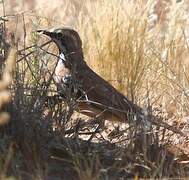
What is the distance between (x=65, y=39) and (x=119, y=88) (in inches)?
47.3

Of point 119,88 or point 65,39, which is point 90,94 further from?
point 119,88

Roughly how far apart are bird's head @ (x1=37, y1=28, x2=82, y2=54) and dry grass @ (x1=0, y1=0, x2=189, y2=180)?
0.15 metres

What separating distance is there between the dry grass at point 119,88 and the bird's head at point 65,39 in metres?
0.15

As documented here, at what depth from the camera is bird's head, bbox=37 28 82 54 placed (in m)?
6.59

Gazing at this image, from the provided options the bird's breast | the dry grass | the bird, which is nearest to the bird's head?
the bird

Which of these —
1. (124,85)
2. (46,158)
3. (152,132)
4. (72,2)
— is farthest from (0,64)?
(72,2)

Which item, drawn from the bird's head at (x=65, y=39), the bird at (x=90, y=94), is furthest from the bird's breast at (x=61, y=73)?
the bird's head at (x=65, y=39)

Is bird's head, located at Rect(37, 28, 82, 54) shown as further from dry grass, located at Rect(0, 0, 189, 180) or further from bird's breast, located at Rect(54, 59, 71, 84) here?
bird's breast, located at Rect(54, 59, 71, 84)

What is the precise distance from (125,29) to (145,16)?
0.90ft

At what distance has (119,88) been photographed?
7598 millimetres

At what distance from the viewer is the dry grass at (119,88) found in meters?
5.15

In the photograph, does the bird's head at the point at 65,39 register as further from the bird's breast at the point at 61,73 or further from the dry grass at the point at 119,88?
the bird's breast at the point at 61,73

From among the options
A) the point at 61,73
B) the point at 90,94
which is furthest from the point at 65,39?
the point at 90,94

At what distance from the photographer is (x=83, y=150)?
18.0 ft
